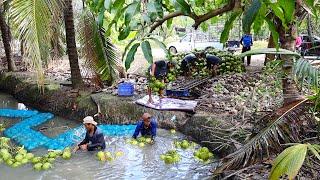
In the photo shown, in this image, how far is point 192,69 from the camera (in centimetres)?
1126

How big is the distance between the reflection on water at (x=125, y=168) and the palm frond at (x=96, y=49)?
2840mm

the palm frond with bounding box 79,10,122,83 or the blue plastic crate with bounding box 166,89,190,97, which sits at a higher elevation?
the palm frond with bounding box 79,10,122,83

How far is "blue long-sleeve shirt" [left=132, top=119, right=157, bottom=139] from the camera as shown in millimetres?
7594

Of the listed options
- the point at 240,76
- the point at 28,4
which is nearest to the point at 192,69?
the point at 240,76

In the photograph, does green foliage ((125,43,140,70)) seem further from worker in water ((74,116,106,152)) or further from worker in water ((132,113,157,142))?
worker in water ((132,113,157,142))

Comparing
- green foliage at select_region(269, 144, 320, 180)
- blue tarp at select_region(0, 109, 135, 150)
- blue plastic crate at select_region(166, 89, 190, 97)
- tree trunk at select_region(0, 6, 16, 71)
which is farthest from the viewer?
tree trunk at select_region(0, 6, 16, 71)

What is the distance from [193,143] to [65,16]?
4.47 m

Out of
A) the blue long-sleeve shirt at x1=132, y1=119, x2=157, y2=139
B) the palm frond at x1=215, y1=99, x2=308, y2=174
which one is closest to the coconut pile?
the blue long-sleeve shirt at x1=132, y1=119, x2=157, y2=139

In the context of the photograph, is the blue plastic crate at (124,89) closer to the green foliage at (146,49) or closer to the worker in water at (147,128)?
the worker in water at (147,128)

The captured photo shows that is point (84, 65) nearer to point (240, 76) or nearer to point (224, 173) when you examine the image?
point (240, 76)

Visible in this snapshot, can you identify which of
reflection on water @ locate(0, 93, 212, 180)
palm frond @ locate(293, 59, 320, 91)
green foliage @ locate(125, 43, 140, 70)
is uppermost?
green foliage @ locate(125, 43, 140, 70)

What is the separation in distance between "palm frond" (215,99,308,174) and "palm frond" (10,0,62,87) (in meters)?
3.47

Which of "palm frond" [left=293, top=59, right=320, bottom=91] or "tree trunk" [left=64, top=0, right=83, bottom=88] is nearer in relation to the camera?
"palm frond" [left=293, top=59, right=320, bottom=91]

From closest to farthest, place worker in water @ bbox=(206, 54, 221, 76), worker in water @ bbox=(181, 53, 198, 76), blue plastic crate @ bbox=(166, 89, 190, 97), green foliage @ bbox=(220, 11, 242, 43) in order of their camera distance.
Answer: green foliage @ bbox=(220, 11, 242, 43), blue plastic crate @ bbox=(166, 89, 190, 97), worker in water @ bbox=(206, 54, 221, 76), worker in water @ bbox=(181, 53, 198, 76)
